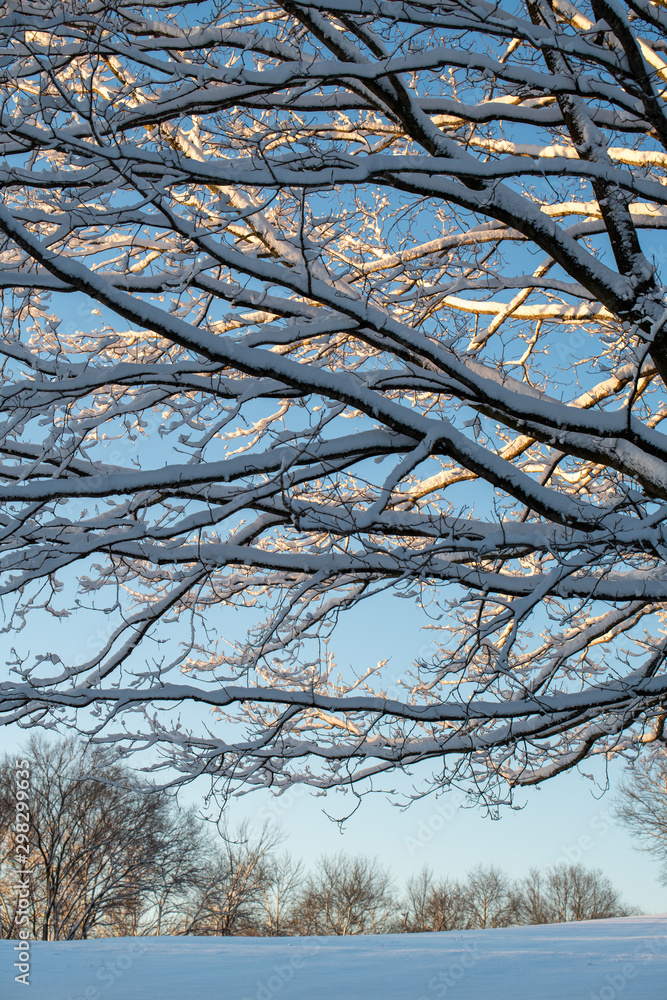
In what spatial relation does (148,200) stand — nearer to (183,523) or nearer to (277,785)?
(183,523)

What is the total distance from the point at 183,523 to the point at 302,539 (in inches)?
117

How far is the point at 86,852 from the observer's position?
24.2 metres

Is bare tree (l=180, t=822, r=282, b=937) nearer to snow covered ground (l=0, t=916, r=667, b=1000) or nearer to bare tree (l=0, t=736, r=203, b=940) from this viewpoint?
bare tree (l=0, t=736, r=203, b=940)

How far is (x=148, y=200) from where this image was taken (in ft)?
11.3

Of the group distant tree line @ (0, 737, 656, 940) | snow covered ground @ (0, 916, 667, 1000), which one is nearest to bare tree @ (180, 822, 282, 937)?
distant tree line @ (0, 737, 656, 940)

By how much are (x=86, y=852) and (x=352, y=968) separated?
20427mm

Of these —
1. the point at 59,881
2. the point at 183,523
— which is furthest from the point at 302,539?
the point at 59,881

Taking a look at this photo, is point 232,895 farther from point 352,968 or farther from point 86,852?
point 352,968

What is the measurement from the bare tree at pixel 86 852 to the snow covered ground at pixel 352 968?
15498 mm

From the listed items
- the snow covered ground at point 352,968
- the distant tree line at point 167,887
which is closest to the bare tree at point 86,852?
the distant tree line at point 167,887

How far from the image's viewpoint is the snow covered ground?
5352 millimetres

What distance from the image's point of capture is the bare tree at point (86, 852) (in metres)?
23.3

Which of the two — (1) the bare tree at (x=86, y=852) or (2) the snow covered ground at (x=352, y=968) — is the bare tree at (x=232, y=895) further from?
(2) the snow covered ground at (x=352, y=968)

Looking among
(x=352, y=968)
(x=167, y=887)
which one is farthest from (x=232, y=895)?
(x=352, y=968)
